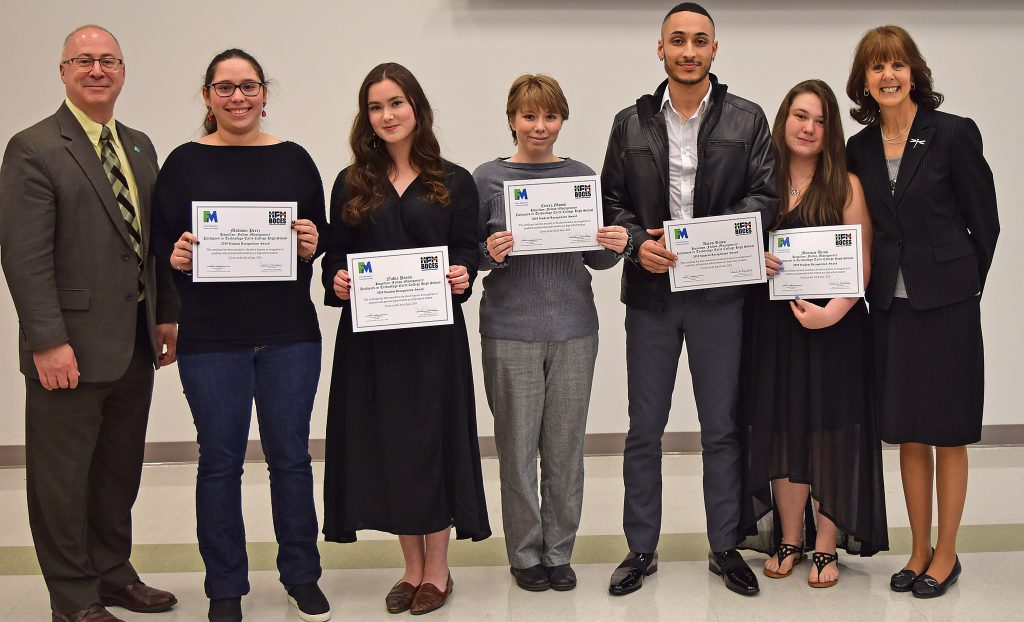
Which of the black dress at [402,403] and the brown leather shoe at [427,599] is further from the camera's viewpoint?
the brown leather shoe at [427,599]

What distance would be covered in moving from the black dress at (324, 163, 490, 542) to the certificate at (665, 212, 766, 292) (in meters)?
0.63

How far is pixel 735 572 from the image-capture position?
309cm

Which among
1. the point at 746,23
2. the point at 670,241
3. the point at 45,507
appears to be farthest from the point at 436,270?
the point at 746,23

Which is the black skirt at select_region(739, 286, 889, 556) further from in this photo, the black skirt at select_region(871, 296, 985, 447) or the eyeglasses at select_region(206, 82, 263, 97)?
the eyeglasses at select_region(206, 82, 263, 97)

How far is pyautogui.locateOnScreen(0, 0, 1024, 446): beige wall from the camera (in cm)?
466

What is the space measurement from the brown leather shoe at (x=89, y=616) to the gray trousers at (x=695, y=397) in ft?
5.41

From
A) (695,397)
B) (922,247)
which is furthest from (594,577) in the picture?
(922,247)

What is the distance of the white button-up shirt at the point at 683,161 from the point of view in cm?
300

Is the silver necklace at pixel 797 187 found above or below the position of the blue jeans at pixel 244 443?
above

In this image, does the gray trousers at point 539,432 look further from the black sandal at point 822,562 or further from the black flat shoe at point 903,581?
the black flat shoe at point 903,581

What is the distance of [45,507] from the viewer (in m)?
2.77

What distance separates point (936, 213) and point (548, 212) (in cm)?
120

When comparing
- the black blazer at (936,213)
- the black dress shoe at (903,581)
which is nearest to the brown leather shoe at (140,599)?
the black dress shoe at (903,581)

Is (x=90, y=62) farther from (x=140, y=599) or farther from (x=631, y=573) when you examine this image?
(x=631, y=573)
